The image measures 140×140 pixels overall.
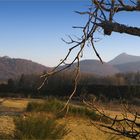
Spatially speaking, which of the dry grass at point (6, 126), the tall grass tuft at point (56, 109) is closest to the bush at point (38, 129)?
the dry grass at point (6, 126)

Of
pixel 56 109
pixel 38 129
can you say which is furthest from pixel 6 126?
pixel 56 109

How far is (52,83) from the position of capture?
2709 inches

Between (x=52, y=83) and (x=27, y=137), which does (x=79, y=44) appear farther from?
(x=52, y=83)

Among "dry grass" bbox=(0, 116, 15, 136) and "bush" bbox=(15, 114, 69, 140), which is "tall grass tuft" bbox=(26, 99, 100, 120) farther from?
"bush" bbox=(15, 114, 69, 140)

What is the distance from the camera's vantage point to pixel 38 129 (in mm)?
11430

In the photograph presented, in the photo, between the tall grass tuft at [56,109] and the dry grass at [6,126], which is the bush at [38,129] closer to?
the dry grass at [6,126]

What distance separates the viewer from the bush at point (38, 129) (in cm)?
1121

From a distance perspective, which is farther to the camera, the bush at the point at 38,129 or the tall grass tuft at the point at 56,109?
the tall grass tuft at the point at 56,109

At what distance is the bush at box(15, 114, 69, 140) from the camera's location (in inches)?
441

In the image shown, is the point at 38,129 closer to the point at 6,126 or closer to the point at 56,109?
the point at 6,126

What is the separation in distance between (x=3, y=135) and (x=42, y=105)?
640cm

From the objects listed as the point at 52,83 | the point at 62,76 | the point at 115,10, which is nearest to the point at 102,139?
the point at 115,10

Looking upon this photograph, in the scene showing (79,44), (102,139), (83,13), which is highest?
(83,13)

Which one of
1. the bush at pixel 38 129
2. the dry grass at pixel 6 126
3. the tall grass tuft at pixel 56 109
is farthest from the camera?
the tall grass tuft at pixel 56 109
